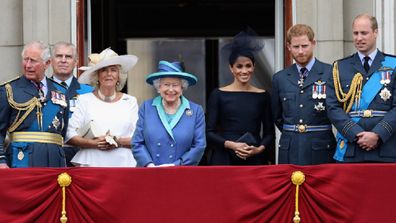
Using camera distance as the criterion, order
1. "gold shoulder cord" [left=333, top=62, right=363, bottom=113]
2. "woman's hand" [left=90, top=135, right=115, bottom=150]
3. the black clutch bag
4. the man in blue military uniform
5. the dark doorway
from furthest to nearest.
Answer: the dark doorway → the man in blue military uniform → the black clutch bag → "woman's hand" [left=90, top=135, right=115, bottom=150] → "gold shoulder cord" [left=333, top=62, right=363, bottom=113]

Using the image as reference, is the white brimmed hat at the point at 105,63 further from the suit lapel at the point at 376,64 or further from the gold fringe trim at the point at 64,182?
the suit lapel at the point at 376,64

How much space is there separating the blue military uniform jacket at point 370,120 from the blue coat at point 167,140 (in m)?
1.09

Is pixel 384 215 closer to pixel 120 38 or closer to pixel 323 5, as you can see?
pixel 323 5

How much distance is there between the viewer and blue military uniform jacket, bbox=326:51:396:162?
960 centimetres

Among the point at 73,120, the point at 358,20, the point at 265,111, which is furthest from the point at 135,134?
the point at 358,20

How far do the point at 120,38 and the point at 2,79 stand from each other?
5.41 metres

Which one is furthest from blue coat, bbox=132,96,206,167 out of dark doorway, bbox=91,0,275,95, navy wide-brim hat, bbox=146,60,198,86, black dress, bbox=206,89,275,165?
dark doorway, bbox=91,0,275,95

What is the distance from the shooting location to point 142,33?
58.4 feet

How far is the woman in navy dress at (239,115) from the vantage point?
1045 cm

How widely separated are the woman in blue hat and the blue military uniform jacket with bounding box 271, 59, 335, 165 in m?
0.81

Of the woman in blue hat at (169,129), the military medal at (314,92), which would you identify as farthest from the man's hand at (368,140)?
the woman in blue hat at (169,129)

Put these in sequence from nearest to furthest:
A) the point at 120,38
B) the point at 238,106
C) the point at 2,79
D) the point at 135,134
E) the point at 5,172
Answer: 1. the point at 5,172
2. the point at 135,134
3. the point at 238,106
4. the point at 2,79
5. the point at 120,38

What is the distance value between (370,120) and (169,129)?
159 centimetres

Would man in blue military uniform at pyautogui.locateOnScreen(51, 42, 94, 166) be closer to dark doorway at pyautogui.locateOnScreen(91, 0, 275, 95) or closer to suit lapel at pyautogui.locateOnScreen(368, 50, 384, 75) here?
suit lapel at pyautogui.locateOnScreen(368, 50, 384, 75)
